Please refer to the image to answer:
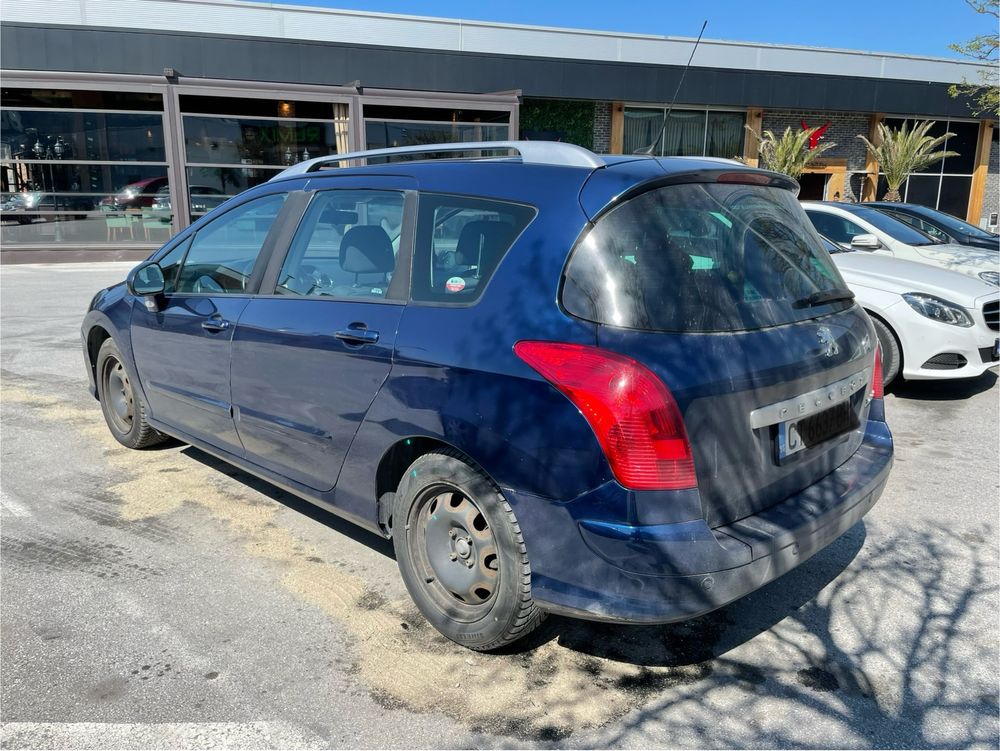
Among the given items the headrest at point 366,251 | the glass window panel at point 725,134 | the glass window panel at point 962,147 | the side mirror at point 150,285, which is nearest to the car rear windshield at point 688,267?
the headrest at point 366,251

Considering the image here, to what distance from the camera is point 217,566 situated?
355cm

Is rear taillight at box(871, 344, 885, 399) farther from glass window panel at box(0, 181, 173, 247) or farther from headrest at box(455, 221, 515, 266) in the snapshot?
glass window panel at box(0, 181, 173, 247)

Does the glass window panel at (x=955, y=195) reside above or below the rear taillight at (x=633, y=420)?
above

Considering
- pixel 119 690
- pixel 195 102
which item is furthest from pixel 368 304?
pixel 195 102

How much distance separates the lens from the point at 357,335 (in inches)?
120

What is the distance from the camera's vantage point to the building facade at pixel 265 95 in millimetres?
18312

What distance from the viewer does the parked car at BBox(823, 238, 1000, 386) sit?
5.98 m

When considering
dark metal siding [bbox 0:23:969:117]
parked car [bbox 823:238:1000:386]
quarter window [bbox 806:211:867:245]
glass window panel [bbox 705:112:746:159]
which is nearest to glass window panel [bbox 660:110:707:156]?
glass window panel [bbox 705:112:746:159]

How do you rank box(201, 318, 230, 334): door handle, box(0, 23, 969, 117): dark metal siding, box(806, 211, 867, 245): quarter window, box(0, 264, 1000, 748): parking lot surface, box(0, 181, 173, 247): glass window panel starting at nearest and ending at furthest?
box(0, 264, 1000, 748): parking lot surface, box(201, 318, 230, 334): door handle, box(806, 211, 867, 245): quarter window, box(0, 23, 969, 117): dark metal siding, box(0, 181, 173, 247): glass window panel

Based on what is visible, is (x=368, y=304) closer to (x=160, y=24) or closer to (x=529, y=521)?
(x=529, y=521)

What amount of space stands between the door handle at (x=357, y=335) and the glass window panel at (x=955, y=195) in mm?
31800

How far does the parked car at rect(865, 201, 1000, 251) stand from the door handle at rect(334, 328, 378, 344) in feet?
25.9

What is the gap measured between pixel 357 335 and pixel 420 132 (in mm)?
19007

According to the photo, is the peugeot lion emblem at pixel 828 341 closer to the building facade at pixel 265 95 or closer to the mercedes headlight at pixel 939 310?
the mercedes headlight at pixel 939 310
